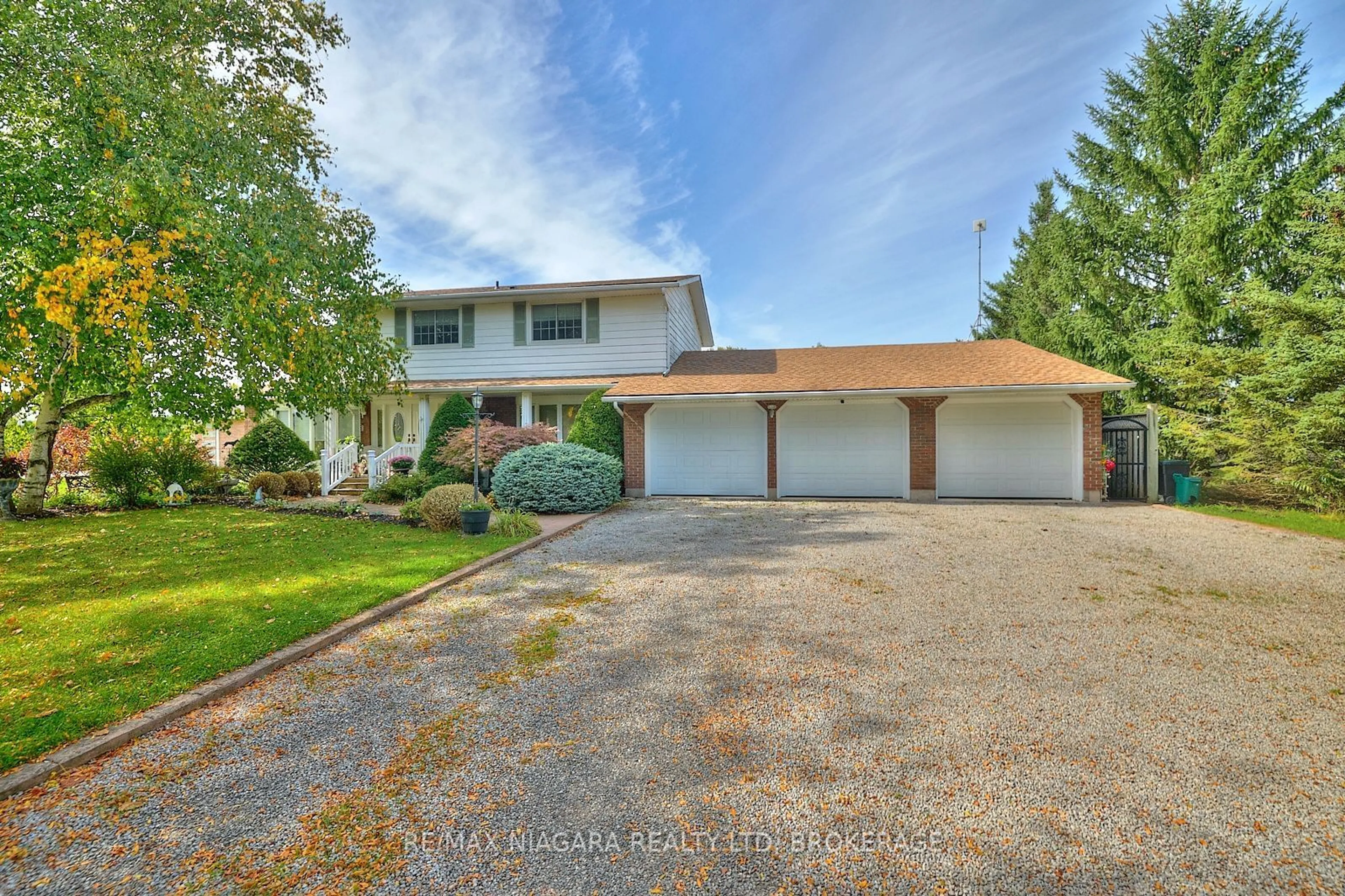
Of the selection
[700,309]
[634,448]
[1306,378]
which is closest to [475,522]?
[634,448]

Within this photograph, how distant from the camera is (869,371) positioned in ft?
45.6

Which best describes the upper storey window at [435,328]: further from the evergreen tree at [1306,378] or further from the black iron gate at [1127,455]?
the evergreen tree at [1306,378]

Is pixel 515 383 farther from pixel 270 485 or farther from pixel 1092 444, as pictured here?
pixel 1092 444

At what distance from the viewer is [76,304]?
514cm

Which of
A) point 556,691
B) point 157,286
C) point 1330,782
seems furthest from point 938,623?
point 157,286

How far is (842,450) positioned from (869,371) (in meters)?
2.27

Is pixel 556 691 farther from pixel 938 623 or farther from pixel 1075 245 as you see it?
pixel 1075 245

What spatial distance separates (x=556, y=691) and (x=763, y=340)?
29.4 m

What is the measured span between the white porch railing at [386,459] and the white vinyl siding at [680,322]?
754cm

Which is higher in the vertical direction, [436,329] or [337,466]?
[436,329]

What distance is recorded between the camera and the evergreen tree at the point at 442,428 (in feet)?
41.6

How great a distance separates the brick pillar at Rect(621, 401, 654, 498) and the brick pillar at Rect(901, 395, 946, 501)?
6.40m

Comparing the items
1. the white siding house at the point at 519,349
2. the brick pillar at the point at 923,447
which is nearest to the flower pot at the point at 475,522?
the white siding house at the point at 519,349

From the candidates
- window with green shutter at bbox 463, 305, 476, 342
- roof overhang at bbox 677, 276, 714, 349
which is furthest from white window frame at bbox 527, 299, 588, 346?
roof overhang at bbox 677, 276, 714, 349
